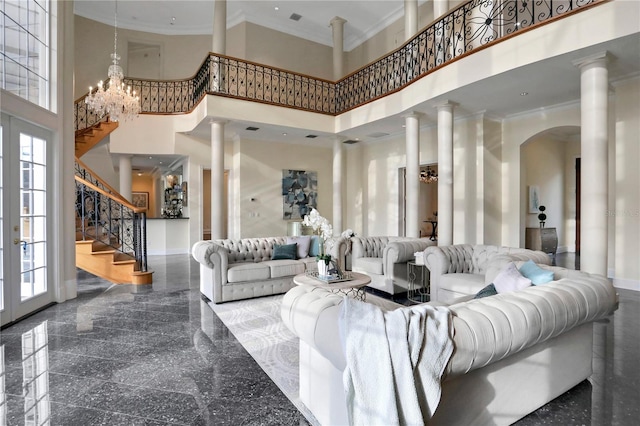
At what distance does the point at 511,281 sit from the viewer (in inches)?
103

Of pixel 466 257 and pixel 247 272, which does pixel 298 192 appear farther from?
pixel 466 257

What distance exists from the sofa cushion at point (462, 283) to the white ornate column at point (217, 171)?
16.9ft

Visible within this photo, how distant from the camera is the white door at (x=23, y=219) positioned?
374cm

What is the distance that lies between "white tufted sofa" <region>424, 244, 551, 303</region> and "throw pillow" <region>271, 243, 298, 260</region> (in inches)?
83.7

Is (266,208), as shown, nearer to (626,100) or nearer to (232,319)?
(232,319)

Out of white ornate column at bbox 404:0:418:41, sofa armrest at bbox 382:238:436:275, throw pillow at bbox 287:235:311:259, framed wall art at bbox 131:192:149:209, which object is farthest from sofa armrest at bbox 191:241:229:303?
framed wall art at bbox 131:192:149:209

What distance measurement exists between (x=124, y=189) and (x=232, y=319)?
7270mm

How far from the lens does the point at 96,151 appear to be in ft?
33.8

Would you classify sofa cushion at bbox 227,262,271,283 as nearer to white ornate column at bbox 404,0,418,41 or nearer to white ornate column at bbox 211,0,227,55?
white ornate column at bbox 211,0,227,55

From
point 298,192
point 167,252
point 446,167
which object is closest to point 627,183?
point 446,167

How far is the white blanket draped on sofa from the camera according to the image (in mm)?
1362

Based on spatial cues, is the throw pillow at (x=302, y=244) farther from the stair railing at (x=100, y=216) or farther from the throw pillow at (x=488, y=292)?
the throw pillow at (x=488, y=292)

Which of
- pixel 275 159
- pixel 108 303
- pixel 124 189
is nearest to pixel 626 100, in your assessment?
pixel 275 159

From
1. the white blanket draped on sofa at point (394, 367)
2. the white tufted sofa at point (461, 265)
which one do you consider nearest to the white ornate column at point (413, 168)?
the white tufted sofa at point (461, 265)
